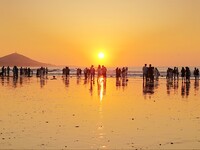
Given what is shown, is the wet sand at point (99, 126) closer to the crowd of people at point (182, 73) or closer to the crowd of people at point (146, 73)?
the crowd of people at point (146, 73)

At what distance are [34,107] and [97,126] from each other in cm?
740

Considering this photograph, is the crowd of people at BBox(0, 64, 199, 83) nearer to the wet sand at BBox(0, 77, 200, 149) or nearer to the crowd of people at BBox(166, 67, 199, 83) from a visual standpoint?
the crowd of people at BBox(166, 67, 199, 83)

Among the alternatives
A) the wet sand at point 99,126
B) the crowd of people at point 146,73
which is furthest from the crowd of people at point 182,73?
the wet sand at point 99,126

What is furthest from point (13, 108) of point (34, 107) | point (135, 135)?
point (135, 135)

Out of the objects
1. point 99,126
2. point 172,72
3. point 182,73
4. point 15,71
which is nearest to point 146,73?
point 182,73

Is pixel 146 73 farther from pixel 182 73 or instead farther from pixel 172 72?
pixel 172 72

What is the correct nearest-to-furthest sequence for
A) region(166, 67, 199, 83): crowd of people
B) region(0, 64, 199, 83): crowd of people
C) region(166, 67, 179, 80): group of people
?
region(0, 64, 199, 83): crowd of people < region(166, 67, 199, 83): crowd of people < region(166, 67, 179, 80): group of people

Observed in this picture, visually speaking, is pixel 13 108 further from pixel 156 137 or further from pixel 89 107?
pixel 156 137

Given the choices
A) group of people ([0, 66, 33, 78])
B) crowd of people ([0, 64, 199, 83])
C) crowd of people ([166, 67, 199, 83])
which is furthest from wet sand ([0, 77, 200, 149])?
group of people ([0, 66, 33, 78])

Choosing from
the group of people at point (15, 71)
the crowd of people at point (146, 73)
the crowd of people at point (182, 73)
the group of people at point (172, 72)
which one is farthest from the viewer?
the group of people at point (15, 71)

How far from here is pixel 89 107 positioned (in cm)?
2350

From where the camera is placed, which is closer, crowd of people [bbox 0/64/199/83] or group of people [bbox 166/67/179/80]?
crowd of people [bbox 0/64/199/83]

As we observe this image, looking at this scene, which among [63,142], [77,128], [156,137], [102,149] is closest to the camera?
[102,149]

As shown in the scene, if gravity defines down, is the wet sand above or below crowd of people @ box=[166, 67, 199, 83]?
below
